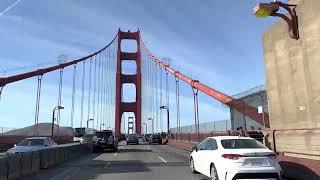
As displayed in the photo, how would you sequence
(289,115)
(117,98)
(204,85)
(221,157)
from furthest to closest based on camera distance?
(117,98) < (204,85) < (289,115) < (221,157)

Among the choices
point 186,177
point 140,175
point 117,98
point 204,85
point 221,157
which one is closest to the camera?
point 221,157

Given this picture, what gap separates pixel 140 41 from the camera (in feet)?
346

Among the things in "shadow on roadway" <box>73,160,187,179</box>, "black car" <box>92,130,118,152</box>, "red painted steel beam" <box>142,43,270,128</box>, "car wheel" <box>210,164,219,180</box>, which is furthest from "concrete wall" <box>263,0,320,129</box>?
"black car" <box>92,130,118,152</box>

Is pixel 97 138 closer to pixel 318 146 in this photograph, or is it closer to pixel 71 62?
pixel 318 146

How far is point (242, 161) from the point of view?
12.0 metres

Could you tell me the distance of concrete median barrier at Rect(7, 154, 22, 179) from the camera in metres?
14.6

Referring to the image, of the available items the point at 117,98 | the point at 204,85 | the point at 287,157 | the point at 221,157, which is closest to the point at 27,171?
the point at 221,157

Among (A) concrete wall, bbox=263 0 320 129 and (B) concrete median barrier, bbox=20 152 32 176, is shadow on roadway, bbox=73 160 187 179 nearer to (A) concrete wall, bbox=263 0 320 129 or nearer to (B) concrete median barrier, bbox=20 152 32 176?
(B) concrete median barrier, bbox=20 152 32 176

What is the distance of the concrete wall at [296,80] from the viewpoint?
14750 millimetres

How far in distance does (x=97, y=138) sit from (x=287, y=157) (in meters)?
24.3

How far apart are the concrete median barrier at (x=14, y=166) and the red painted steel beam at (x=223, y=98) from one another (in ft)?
52.9

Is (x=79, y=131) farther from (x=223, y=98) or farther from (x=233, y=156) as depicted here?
(x=233, y=156)

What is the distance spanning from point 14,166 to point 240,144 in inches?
300

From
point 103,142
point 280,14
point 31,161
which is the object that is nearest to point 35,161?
point 31,161
